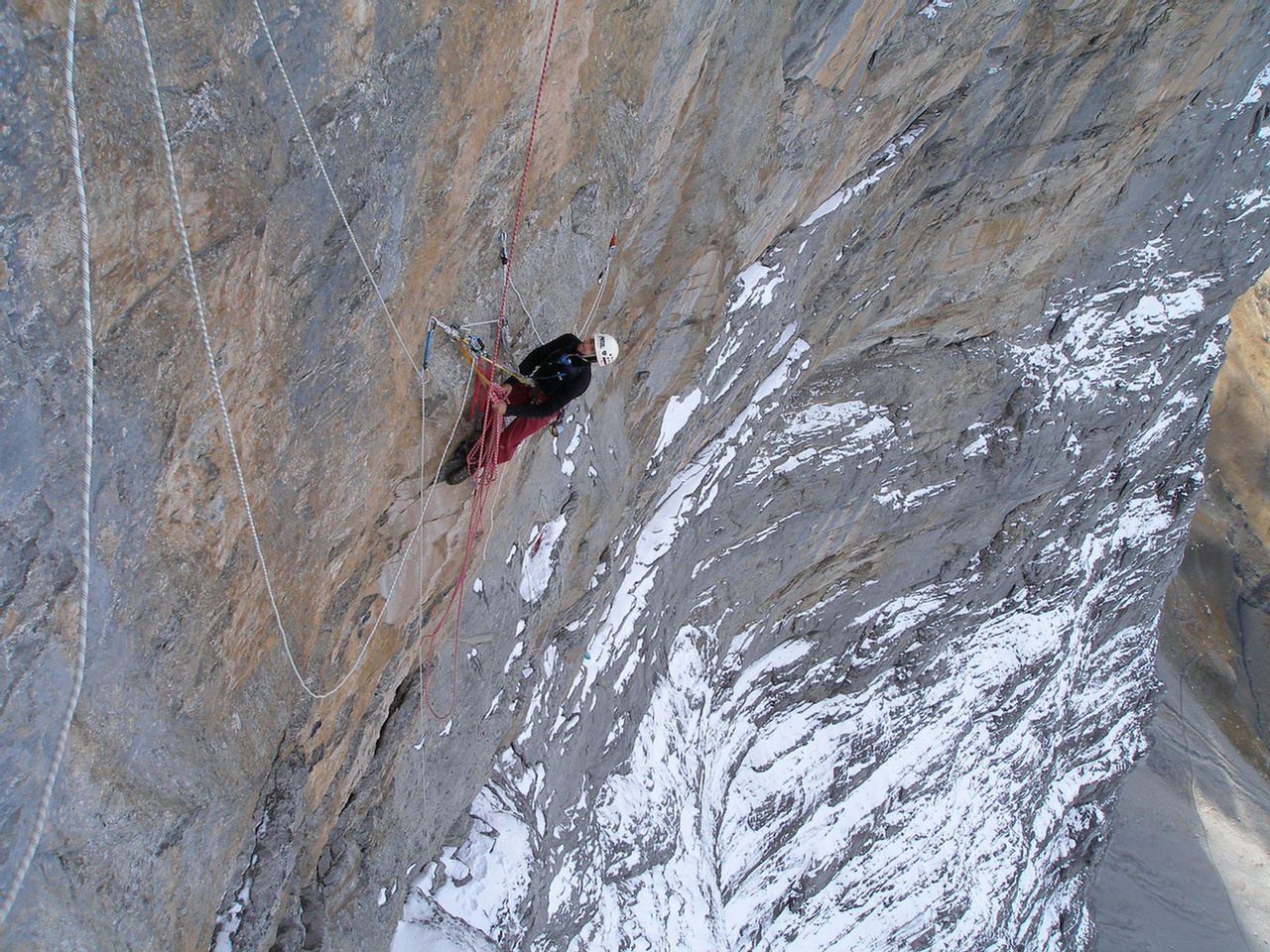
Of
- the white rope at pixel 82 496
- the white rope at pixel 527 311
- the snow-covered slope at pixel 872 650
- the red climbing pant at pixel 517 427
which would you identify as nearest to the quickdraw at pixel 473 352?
the red climbing pant at pixel 517 427

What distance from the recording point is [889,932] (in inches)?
428

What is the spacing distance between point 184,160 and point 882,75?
19.1 feet

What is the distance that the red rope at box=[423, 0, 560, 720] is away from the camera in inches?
138

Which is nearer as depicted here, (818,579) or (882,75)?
(882,75)

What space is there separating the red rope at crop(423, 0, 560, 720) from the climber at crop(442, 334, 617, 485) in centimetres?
8

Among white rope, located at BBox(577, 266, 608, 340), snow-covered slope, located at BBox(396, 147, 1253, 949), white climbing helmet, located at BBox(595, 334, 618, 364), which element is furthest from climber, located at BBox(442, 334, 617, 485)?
snow-covered slope, located at BBox(396, 147, 1253, 949)

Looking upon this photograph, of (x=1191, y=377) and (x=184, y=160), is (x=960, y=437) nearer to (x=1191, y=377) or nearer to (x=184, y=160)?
(x=1191, y=377)

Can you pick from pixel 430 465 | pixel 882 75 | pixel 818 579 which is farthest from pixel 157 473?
pixel 818 579

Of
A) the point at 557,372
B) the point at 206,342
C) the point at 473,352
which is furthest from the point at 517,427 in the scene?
the point at 206,342

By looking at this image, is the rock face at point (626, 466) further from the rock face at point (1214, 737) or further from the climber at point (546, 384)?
the rock face at point (1214, 737)

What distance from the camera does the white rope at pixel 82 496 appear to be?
5.79 ft

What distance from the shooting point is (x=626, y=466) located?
651 cm

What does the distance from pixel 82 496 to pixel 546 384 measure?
2.54 meters

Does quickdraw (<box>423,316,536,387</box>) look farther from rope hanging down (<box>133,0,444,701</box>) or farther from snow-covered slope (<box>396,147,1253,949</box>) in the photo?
snow-covered slope (<box>396,147,1253,949</box>)
